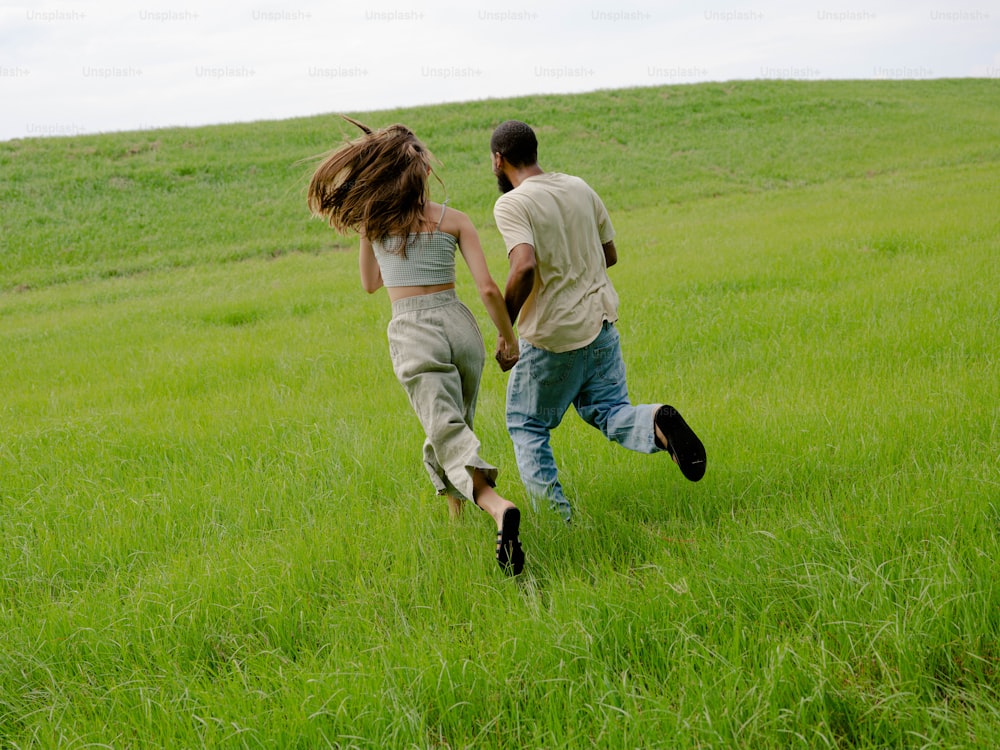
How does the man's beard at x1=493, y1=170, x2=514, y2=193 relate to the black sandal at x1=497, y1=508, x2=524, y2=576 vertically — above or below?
above

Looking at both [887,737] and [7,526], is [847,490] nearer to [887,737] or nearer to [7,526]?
[887,737]

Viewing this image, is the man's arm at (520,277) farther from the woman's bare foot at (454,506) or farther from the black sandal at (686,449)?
the woman's bare foot at (454,506)

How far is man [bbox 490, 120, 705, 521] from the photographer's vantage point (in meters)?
3.54

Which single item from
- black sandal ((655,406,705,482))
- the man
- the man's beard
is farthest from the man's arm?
black sandal ((655,406,705,482))

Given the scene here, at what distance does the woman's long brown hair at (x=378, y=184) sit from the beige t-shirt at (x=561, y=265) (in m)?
0.41

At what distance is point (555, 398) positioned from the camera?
3830 millimetres

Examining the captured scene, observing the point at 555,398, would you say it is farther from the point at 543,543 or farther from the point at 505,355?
the point at 543,543

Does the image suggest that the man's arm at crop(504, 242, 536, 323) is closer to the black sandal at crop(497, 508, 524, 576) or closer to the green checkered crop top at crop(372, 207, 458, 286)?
the green checkered crop top at crop(372, 207, 458, 286)

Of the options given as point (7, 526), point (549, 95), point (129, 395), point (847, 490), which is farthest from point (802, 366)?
point (549, 95)

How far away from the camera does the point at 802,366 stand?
18.6 ft

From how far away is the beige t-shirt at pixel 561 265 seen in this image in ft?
11.9

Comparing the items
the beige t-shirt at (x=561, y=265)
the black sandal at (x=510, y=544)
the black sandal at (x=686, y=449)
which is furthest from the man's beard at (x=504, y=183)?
the black sandal at (x=510, y=544)

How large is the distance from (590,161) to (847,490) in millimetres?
26655

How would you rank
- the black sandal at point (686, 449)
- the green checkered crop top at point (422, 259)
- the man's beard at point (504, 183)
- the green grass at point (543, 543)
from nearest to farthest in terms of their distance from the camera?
the green grass at point (543, 543), the black sandal at point (686, 449), the green checkered crop top at point (422, 259), the man's beard at point (504, 183)
